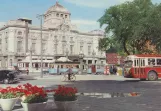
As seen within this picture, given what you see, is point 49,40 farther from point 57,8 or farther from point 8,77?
point 8,77

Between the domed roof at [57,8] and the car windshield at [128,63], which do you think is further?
the domed roof at [57,8]

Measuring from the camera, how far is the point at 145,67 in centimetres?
2919

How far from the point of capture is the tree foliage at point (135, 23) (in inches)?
1643

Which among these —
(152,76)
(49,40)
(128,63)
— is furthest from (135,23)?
(49,40)

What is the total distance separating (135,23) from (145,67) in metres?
18.5

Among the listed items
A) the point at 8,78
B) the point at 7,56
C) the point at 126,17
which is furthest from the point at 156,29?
the point at 7,56

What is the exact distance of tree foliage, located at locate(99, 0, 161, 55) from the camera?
41.7 metres

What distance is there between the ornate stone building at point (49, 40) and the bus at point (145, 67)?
61.2 metres

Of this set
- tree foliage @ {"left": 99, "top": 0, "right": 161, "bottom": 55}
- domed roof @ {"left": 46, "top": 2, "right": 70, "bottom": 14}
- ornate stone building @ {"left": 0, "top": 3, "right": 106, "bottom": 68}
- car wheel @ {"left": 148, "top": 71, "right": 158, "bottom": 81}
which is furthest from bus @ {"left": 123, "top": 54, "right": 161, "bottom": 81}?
domed roof @ {"left": 46, "top": 2, "right": 70, "bottom": 14}

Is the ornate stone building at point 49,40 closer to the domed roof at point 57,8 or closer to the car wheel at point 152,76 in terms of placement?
the domed roof at point 57,8

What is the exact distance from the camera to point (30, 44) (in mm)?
97250

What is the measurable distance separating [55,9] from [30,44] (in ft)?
62.2

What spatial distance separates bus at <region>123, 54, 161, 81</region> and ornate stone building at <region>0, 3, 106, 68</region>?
61.2 meters

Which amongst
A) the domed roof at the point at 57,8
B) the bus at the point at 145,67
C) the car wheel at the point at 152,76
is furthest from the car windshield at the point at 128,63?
the domed roof at the point at 57,8
